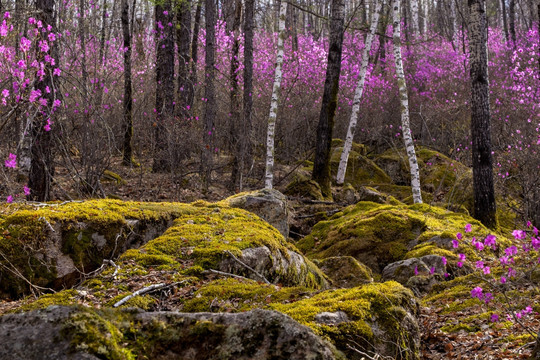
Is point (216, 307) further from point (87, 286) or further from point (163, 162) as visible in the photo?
point (163, 162)

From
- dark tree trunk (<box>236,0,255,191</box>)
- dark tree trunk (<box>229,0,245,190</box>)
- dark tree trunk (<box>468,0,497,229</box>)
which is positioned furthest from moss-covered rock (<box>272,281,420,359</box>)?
dark tree trunk (<box>229,0,245,190</box>)

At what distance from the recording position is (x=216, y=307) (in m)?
3.07

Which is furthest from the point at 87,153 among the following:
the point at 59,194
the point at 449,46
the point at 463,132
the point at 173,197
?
the point at 449,46

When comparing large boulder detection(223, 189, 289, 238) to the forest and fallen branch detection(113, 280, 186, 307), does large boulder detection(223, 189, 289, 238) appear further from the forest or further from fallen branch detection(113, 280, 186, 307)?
fallen branch detection(113, 280, 186, 307)

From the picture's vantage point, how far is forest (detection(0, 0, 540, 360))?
2.62m

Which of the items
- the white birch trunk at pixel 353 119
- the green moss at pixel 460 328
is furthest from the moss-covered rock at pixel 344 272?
the white birch trunk at pixel 353 119

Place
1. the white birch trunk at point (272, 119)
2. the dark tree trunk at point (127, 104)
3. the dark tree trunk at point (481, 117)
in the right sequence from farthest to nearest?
the dark tree trunk at point (127, 104), the white birch trunk at point (272, 119), the dark tree trunk at point (481, 117)

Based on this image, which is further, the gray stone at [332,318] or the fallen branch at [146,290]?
the fallen branch at [146,290]

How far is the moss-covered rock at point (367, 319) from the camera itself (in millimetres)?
2619

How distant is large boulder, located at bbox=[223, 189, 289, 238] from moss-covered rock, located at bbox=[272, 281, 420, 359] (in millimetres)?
3658

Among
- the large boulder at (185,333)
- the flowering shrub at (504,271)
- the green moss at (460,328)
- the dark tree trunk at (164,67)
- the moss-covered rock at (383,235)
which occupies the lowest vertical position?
the moss-covered rock at (383,235)

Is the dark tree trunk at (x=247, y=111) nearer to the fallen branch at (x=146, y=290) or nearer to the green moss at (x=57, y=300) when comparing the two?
the fallen branch at (x=146, y=290)

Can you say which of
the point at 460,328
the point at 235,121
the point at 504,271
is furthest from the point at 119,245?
the point at 235,121

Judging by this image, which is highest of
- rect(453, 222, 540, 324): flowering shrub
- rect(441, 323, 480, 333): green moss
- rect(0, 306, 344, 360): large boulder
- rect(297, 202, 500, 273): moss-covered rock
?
rect(0, 306, 344, 360): large boulder
